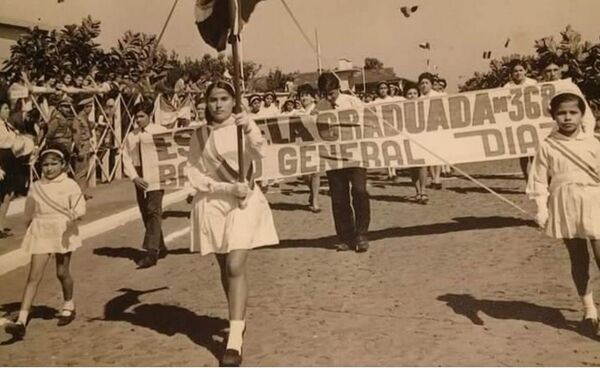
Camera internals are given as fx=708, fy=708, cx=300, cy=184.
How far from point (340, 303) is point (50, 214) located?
2.12 metres

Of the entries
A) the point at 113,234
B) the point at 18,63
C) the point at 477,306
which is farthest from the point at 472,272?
the point at 18,63

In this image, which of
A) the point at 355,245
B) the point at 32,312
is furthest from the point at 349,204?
the point at 32,312

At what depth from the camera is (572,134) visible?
4.30 meters

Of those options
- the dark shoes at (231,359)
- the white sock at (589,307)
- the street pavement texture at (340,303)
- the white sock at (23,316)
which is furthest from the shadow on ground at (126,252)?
the white sock at (589,307)

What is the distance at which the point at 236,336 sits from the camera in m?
3.94

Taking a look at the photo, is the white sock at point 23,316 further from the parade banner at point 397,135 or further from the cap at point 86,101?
the cap at point 86,101

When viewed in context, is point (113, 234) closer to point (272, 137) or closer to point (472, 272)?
point (272, 137)

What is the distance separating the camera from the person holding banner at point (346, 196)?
7.04m

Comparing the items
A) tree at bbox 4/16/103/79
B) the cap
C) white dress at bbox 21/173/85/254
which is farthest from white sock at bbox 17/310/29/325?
the cap

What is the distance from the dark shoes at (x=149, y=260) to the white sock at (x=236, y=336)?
3098 mm

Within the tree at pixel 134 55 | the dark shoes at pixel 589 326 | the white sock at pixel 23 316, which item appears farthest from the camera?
the tree at pixel 134 55

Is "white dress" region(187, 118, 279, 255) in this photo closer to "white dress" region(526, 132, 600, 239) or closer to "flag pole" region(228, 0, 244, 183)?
"flag pole" region(228, 0, 244, 183)

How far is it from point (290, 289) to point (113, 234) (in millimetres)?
4021

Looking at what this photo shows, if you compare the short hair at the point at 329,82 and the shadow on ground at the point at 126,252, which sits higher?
the short hair at the point at 329,82
